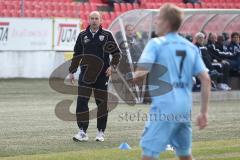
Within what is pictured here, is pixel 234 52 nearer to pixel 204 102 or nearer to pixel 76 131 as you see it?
pixel 76 131

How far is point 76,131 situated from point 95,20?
2.43 m

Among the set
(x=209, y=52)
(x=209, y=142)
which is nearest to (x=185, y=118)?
(x=209, y=142)

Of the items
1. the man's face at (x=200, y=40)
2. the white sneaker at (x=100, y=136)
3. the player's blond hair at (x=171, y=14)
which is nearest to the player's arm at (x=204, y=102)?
the player's blond hair at (x=171, y=14)

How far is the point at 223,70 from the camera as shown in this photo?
23125mm

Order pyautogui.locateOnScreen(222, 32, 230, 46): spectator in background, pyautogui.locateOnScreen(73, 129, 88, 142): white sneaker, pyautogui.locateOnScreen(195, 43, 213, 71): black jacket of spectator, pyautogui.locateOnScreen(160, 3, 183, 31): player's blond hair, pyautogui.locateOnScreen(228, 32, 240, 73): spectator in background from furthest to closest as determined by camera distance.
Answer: pyautogui.locateOnScreen(222, 32, 230, 46): spectator in background, pyautogui.locateOnScreen(228, 32, 240, 73): spectator in background, pyautogui.locateOnScreen(195, 43, 213, 71): black jacket of spectator, pyautogui.locateOnScreen(73, 129, 88, 142): white sneaker, pyautogui.locateOnScreen(160, 3, 183, 31): player's blond hair

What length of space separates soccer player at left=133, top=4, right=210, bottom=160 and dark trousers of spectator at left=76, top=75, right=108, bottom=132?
18.4 ft

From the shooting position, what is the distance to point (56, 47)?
28.1 meters

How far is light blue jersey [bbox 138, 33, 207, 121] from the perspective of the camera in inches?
Result: 293

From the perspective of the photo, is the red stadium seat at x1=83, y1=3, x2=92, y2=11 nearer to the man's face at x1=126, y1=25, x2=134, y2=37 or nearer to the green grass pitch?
the green grass pitch

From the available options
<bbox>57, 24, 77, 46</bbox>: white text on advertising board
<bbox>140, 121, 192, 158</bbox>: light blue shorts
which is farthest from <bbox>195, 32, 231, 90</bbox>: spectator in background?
<bbox>140, 121, 192, 158</bbox>: light blue shorts

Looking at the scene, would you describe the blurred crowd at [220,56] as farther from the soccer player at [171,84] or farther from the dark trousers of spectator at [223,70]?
the soccer player at [171,84]

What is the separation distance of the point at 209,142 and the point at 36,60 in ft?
49.7

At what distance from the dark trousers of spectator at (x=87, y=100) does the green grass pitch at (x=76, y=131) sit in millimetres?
351

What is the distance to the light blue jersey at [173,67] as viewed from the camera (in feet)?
24.5
